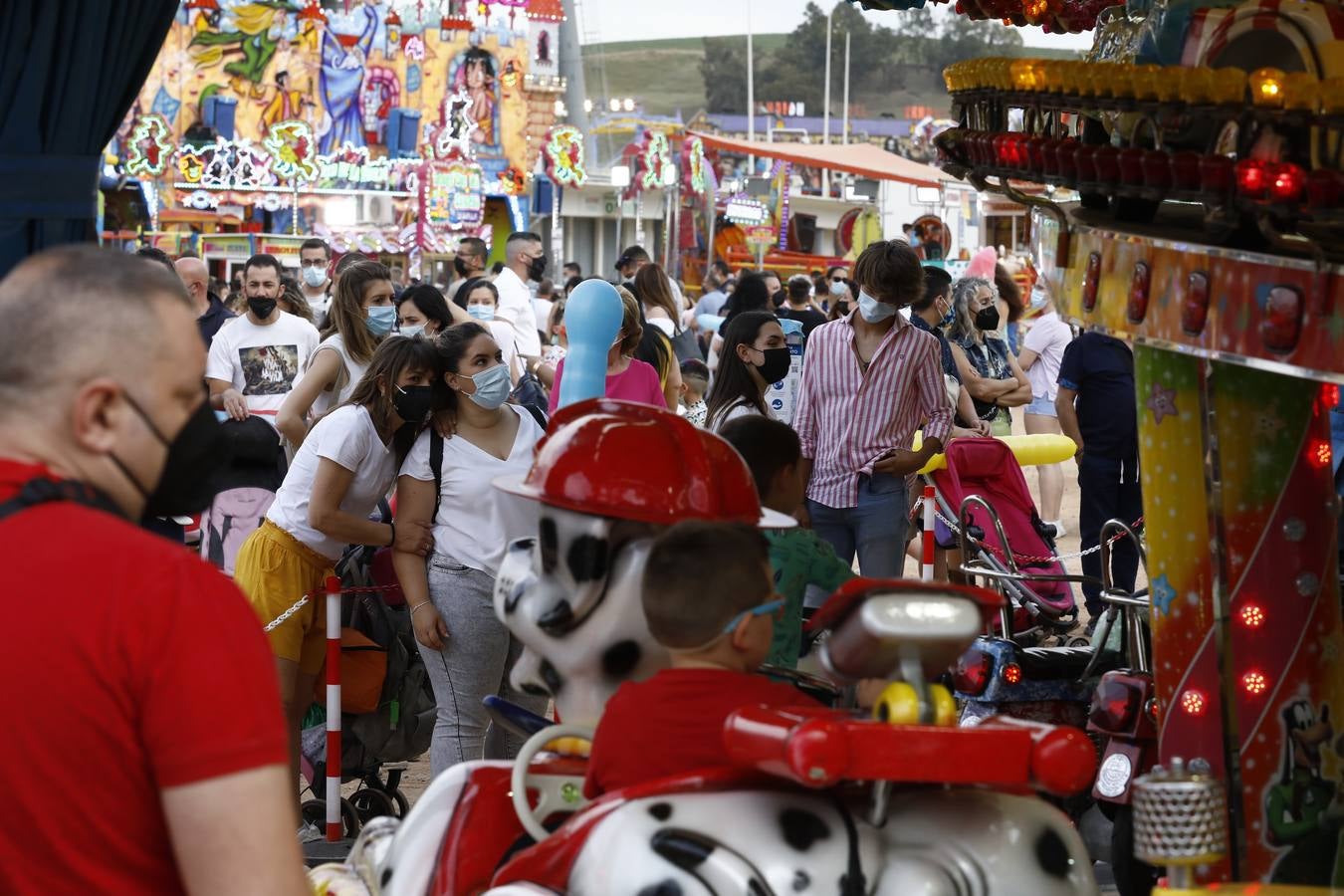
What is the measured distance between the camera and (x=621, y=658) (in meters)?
4.11

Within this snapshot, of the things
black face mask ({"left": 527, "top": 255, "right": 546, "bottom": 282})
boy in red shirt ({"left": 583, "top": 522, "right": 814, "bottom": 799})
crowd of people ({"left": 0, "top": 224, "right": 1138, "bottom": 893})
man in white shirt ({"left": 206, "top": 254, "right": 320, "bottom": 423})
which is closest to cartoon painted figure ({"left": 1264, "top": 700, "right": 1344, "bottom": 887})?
crowd of people ({"left": 0, "top": 224, "right": 1138, "bottom": 893})

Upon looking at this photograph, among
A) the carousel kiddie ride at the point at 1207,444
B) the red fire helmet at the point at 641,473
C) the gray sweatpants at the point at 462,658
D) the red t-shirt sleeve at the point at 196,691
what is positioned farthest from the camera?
the gray sweatpants at the point at 462,658

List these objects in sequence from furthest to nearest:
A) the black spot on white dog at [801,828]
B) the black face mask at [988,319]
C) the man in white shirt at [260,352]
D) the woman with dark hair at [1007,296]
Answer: the woman with dark hair at [1007,296] < the black face mask at [988,319] < the man in white shirt at [260,352] < the black spot on white dog at [801,828]

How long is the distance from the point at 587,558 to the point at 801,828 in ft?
3.90

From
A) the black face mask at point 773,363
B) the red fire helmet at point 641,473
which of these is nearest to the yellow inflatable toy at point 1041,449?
the black face mask at point 773,363

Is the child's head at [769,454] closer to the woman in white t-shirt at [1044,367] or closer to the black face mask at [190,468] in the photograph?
the black face mask at [190,468]

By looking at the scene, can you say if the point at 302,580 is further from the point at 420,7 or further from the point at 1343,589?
the point at 420,7

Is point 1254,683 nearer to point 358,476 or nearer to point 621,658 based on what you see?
point 621,658

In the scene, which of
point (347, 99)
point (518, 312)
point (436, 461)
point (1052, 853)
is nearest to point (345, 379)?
point (436, 461)

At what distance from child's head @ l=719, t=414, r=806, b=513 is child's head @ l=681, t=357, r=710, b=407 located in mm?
7376

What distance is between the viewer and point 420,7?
4688 cm

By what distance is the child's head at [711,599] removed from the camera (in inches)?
133

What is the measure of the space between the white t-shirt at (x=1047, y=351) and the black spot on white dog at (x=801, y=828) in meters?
9.61

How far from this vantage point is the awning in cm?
4072
